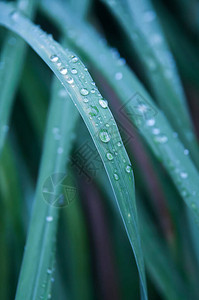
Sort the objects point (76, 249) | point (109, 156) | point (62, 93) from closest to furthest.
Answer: point (109, 156) < point (62, 93) < point (76, 249)

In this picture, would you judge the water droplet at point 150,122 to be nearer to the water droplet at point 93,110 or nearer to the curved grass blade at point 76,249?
the water droplet at point 93,110

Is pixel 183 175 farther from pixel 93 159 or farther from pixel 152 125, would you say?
pixel 93 159

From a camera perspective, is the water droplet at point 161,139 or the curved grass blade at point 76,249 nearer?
the water droplet at point 161,139

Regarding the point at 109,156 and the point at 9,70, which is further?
the point at 9,70

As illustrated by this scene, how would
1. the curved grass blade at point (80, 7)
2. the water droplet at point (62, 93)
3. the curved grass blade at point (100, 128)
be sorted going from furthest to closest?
the curved grass blade at point (80, 7) < the water droplet at point (62, 93) < the curved grass blade at point (100, 128)

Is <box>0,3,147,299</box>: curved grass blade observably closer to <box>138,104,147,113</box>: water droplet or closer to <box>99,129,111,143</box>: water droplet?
<box>99,129,111,143</box>: water droplet

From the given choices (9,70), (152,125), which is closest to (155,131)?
(152,125)

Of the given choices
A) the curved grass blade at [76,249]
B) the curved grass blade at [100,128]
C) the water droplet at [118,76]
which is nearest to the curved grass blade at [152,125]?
the water droplet at [118,76]

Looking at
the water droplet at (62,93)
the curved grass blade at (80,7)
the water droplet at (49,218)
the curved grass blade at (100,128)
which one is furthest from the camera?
the curved grass blade at (80,7)

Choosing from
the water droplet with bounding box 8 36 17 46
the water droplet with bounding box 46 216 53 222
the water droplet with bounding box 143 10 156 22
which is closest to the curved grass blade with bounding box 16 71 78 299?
the water droplet with bounding box 46 216 53 222
